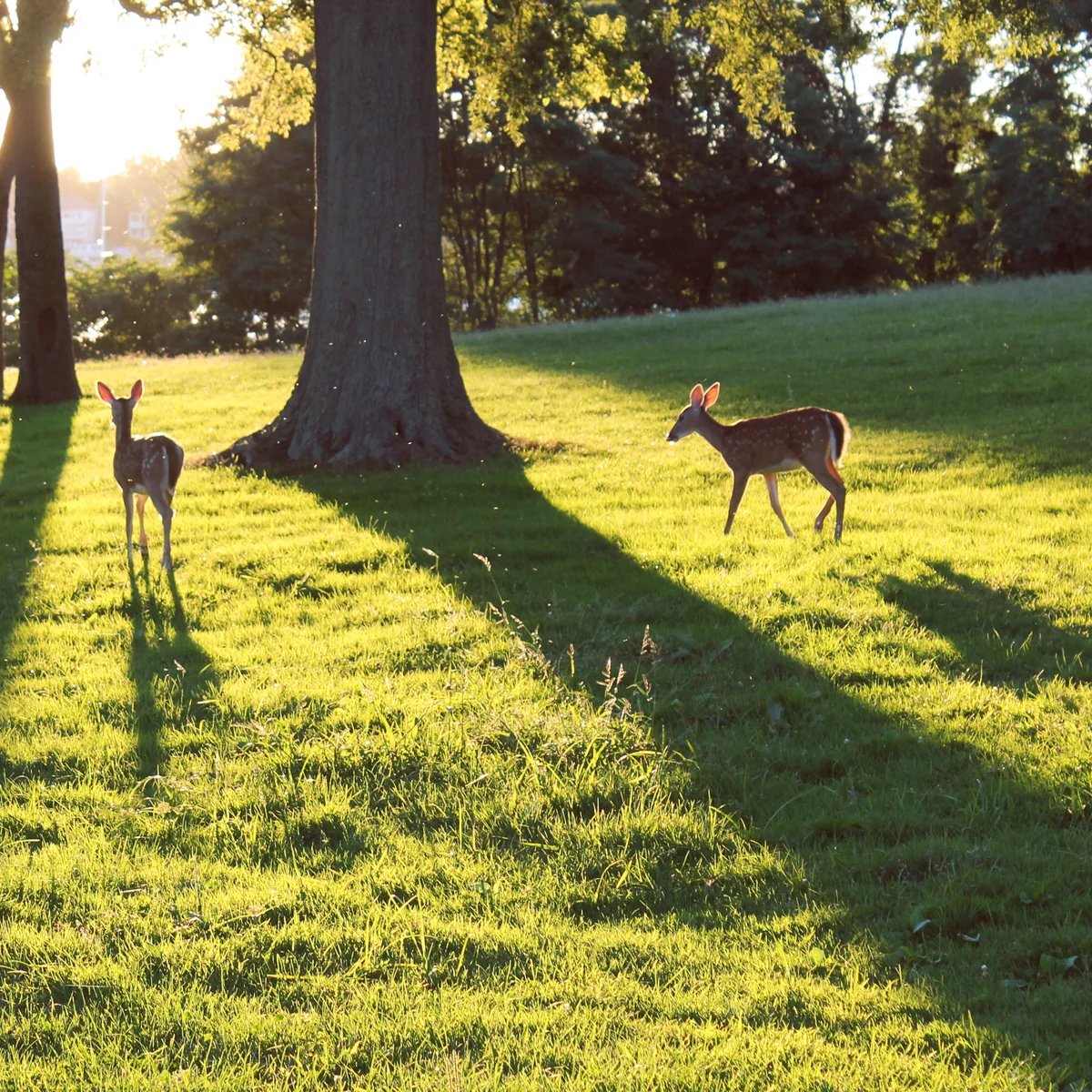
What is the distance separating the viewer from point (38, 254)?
2400 centimetres

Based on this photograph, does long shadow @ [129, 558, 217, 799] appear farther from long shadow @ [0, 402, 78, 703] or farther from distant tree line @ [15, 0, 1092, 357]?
distant tree line @ [15, 0, 1092, 357]

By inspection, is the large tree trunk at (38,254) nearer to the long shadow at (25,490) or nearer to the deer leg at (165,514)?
the long shadow at (25,490)

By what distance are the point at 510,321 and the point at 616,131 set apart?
12.5 meters

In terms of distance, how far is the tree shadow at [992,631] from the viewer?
7.54m

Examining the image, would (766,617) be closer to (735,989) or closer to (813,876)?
(813,876)

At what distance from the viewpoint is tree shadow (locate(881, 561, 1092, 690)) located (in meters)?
7.54

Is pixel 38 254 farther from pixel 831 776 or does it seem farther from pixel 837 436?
pixel 831 776

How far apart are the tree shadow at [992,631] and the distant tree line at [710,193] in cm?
4232

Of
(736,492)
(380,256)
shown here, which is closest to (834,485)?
(736,492)

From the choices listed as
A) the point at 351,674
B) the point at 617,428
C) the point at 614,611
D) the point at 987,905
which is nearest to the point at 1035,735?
the point at 987,905

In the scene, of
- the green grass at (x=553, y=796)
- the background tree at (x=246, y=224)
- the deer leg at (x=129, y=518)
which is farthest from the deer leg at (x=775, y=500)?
the background tree at (x=246, y=224)

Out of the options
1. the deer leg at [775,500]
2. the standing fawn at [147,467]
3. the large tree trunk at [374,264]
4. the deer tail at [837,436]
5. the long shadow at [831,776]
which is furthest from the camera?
the large tree trunk at [374,264]

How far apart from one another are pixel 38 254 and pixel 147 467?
1526 centimetres

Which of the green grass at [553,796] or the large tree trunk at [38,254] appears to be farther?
the large tree trunk at [38,254]
